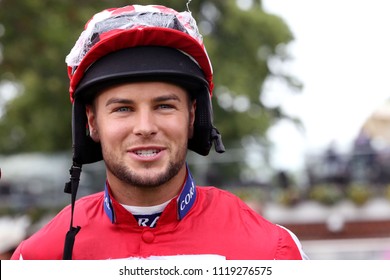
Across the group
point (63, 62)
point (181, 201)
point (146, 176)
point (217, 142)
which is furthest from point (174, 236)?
point (63, 62)

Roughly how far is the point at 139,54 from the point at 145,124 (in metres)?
0.20

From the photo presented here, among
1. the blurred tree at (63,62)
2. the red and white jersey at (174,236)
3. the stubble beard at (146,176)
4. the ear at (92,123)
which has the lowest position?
the red and white jersey at (174,236)

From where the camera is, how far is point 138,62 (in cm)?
229

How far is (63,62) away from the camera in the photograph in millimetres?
12398

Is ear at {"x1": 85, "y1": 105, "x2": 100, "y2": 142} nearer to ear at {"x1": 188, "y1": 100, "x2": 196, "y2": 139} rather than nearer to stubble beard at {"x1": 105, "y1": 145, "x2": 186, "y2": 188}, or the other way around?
stubble beard at {"x1": 105, "y1": 145, "x2": 186, "y2": 188}

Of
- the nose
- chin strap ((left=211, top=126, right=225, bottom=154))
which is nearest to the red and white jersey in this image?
chin strap ((left=211, top=126, right=225, bottom=154))

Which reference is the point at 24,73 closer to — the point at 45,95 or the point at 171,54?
the point at 45,95

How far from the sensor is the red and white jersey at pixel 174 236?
2365 millimetres

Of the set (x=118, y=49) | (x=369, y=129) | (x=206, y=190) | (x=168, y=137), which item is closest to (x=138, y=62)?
(x=118, y=49)

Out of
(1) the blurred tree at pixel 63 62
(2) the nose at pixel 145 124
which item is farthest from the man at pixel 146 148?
(1) the blurred tree at pixel 63 62

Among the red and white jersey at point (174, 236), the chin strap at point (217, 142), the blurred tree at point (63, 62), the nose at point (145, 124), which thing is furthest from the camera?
the blurred tree at point (63, 62)

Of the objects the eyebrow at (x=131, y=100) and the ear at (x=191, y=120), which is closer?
the eyebrow at (x=131, y=100)

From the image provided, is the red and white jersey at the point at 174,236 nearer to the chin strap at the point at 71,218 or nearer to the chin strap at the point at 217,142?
the chin strap at the point at 71,218

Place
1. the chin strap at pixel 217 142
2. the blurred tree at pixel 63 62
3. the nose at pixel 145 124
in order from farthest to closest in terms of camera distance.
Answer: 1. the blurred tree at pixel 63 62
2. the chin strap at pixel 217 142
3. the nose at pixel 145 124
